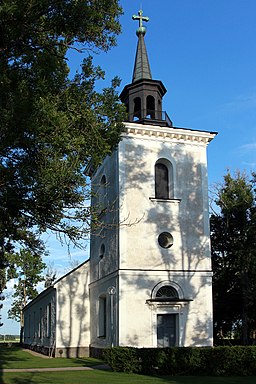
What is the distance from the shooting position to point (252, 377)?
16.4m

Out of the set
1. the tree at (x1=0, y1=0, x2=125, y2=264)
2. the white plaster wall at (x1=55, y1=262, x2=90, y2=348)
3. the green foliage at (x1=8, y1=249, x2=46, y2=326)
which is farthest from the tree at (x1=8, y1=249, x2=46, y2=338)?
the tree at (x1=0, y1=0, x2=125, y2=264)

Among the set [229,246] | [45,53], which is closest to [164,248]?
[229,246]

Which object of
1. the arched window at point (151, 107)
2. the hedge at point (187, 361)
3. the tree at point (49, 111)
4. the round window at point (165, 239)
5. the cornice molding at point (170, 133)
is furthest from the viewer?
the arched window at point (151, 107)

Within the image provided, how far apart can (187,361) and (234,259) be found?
13482 millimetres

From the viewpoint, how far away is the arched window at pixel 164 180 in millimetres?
24906

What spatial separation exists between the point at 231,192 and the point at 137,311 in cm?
1273

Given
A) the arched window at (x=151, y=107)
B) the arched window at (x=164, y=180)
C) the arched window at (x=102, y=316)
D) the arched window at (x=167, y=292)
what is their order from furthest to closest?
1. the arched window at (x=151, y=107)
2. the arched window at (x=102, y=316)
3. the arched window at (x=164, y=180)
4. the arched window at (x=167, y=292)

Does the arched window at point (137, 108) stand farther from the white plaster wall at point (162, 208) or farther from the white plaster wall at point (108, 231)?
the white plaster wall at point (108, 231)

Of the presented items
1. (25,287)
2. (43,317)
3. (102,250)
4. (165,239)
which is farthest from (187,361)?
(25,287)

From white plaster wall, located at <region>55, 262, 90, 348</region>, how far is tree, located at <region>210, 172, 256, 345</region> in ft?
28.9

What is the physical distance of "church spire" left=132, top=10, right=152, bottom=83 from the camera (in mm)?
27344

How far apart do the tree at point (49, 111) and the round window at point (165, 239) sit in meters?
12.5

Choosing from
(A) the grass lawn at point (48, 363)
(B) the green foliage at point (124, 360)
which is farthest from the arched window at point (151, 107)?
(A) the grass lawn at point (48, 363)

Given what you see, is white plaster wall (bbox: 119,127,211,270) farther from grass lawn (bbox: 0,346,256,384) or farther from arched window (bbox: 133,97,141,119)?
grass lawn (bbox: 0,346,256,384)
